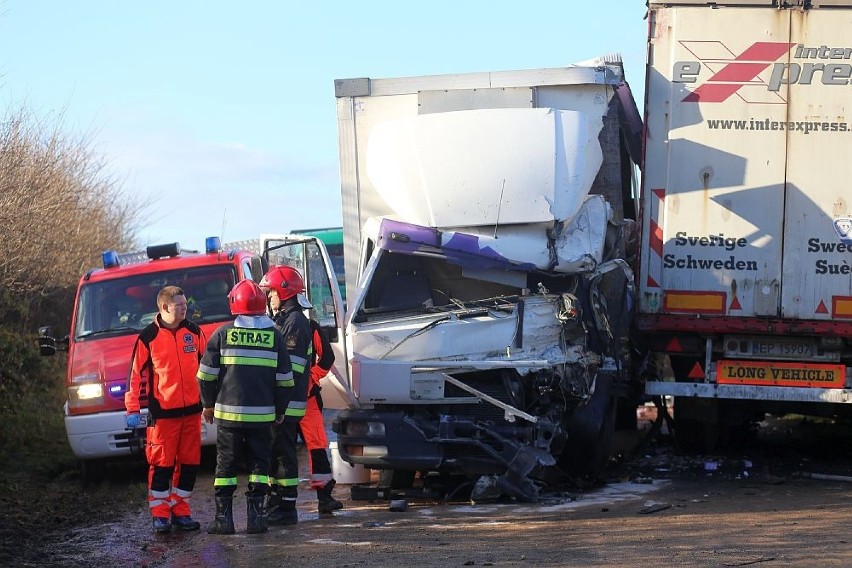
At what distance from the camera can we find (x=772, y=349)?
10484 millimetres

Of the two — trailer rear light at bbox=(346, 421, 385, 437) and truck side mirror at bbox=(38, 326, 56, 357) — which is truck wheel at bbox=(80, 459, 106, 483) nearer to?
truck side mirror at bbox=(38, 326, 56, 357)

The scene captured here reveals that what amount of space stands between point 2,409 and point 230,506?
7410 millimetres

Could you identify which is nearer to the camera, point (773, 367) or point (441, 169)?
point (441, 169)

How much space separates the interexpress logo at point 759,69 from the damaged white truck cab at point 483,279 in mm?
713

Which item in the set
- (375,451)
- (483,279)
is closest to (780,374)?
(483,279)

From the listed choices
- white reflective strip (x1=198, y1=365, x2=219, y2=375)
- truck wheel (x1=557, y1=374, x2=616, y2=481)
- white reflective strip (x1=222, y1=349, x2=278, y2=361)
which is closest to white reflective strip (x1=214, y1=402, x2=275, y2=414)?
white reflective strip (x1=198, y1=365, x2=219, y2=375)

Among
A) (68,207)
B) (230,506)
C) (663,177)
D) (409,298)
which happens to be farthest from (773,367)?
(68,207)

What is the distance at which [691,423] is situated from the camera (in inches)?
456

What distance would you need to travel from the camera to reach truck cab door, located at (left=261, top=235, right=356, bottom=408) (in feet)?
31.5

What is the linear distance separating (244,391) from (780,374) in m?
4.59

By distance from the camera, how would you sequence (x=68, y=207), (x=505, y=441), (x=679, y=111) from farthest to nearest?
(x=68, y=207) → (x=679, y=111) → (x=505, y=441)

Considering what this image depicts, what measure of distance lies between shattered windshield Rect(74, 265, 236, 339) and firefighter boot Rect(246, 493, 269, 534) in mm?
3932

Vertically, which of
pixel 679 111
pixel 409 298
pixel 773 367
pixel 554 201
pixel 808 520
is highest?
pixel 679 111

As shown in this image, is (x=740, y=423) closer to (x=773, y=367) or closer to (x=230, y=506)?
(x=773, y=367)
